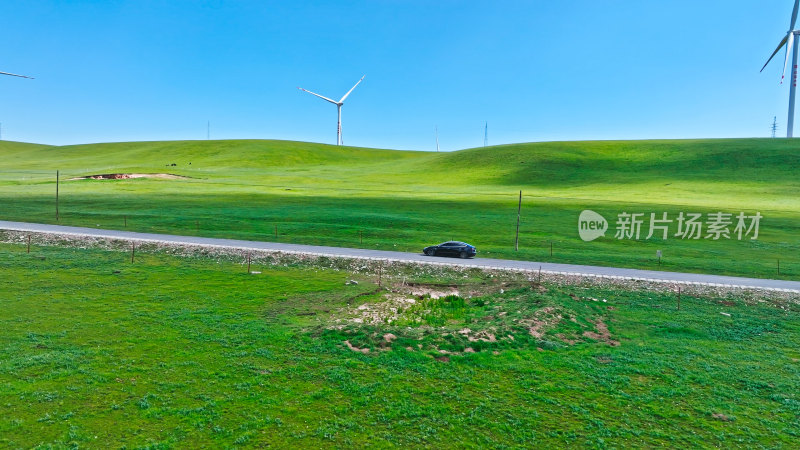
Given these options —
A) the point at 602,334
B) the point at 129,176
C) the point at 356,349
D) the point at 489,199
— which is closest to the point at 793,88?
the point at 489,199

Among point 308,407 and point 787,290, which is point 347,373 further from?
point 787,290

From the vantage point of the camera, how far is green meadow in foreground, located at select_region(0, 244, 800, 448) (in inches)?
594

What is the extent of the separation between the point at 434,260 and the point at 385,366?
18.7 metres

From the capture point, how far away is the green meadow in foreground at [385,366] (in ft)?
49.5

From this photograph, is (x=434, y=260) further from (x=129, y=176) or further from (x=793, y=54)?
(x=793, y=54)

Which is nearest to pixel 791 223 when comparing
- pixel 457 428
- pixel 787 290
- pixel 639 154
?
pixel 787 290

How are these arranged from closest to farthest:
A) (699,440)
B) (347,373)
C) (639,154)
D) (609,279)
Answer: (699,440)
(347,373)
(609,279)
(639,154)

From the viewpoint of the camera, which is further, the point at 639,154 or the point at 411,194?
the point at 639,154

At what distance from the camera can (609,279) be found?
→ 108 feet

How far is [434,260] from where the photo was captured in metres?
37.8

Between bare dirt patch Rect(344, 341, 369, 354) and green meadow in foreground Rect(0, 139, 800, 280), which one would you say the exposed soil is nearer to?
green meadow in foreground Rect(0, 139, 800, 280)

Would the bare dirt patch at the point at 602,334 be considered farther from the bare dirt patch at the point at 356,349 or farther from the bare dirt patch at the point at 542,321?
the bare dirt patch at the point at 356,349

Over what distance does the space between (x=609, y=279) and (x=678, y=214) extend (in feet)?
121

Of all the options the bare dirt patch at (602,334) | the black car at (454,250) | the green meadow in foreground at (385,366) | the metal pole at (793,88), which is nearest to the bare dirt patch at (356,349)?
the green meadow in foreground at (385,366)
